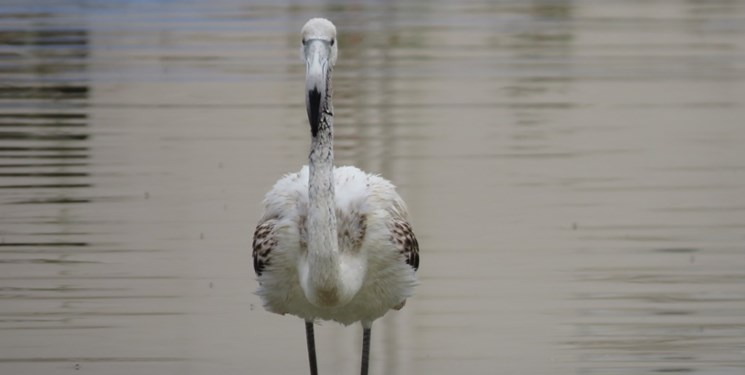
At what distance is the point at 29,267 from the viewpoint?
10414mm

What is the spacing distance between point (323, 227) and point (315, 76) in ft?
2.28

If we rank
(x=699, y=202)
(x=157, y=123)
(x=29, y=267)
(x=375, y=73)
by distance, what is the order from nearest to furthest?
(x=29, y=267)
(x=699, y=202)
(x=157, y=123)
(x=375, y=73)

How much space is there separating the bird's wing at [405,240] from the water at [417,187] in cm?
66

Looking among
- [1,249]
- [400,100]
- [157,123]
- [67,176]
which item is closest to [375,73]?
[400,100]

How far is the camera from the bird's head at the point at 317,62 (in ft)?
22.7

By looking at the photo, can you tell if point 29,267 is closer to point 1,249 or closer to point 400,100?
point 1,249

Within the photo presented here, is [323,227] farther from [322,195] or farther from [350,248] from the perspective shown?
[350,248]

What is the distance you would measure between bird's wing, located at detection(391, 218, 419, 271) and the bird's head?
0.80m

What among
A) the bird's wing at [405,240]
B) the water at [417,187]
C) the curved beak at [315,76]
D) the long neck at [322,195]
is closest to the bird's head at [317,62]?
the curved beak at [315,76]

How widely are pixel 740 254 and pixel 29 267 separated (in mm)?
4497

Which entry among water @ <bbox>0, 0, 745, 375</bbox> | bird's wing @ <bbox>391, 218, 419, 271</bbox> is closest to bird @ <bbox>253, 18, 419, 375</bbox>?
bird's wing @ <bbox>391, 218, 419, 271</bbox>

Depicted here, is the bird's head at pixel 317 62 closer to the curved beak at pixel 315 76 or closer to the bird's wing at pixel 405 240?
the curved beak at pixel 315 76

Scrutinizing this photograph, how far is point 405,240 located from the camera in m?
7.89

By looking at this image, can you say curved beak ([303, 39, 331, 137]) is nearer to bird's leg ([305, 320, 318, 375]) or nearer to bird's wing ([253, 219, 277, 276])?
bird's wing ([253, 219, 277, 276])
